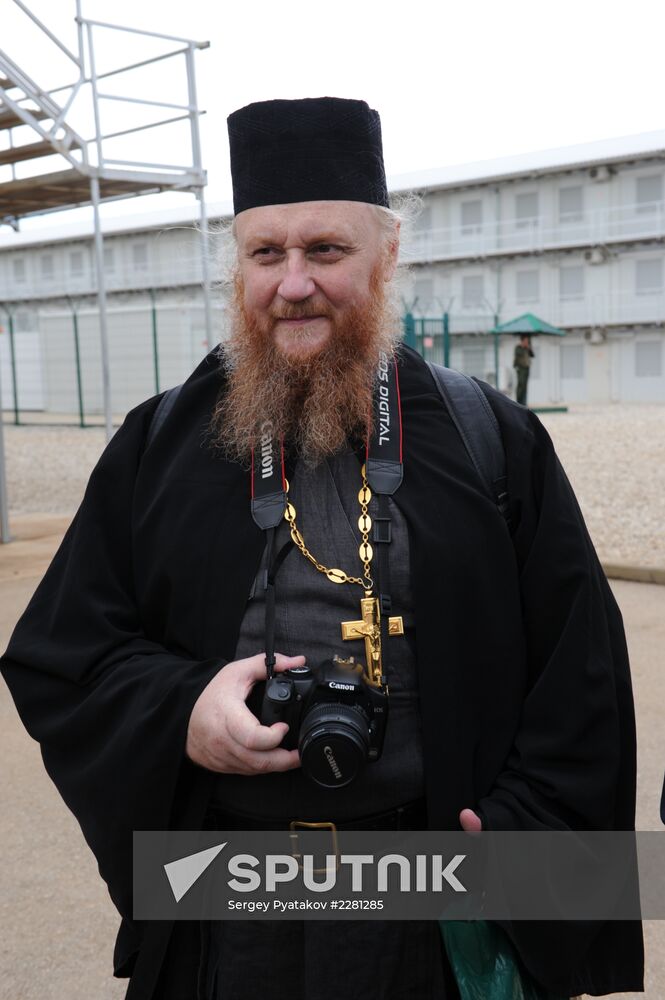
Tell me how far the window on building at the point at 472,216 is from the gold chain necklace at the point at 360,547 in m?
40.9

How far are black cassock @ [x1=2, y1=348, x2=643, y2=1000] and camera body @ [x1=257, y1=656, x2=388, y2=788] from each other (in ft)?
0.47

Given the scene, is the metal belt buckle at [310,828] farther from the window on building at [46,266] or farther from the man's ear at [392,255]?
the window on building at [46,266]

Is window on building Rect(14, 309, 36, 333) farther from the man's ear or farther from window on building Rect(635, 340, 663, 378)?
the man's ear

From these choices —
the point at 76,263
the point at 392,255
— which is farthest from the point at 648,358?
the point at 392,255

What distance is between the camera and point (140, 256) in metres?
47.5

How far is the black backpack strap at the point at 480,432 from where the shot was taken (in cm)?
184

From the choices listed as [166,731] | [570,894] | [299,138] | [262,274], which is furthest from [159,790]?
[299,138]

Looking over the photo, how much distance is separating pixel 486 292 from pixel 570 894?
41016 mm

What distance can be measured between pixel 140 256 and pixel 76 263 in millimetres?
3815

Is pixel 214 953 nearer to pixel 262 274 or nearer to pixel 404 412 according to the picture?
pixel 404 412

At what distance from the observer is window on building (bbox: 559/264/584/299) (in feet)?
129

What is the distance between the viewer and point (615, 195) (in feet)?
126

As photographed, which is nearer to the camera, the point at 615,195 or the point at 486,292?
the point at 615,195

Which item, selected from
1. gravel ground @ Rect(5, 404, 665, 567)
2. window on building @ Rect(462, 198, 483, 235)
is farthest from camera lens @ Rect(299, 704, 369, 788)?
window on building @ Rect(462, 198, 483, 235)
